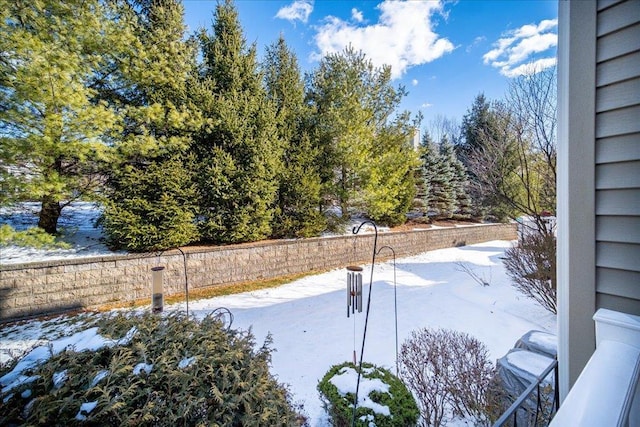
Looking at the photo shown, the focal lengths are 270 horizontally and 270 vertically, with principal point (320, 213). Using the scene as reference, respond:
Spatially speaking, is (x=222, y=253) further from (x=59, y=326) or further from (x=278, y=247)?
(x=59, y=326)

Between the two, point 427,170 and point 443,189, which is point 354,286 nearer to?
point 427,170

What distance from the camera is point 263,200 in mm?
7371

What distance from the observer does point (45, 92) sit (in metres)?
3.90

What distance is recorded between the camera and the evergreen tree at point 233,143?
6777 mm

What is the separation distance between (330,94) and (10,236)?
328 inches

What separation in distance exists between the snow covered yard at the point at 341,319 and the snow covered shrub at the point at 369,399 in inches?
18.6

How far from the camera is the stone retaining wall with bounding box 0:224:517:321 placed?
4496 mm

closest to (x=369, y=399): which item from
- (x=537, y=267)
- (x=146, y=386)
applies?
(x=146, y=386)

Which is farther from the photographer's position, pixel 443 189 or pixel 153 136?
pixel 443 189

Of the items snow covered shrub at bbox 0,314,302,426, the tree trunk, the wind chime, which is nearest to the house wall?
snow covered shrub at bbox 0,314,302,426

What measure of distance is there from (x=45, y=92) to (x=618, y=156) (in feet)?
20.1

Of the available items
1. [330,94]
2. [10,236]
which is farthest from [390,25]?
[10,236]

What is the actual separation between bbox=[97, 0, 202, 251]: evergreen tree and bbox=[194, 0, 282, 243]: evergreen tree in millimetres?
435

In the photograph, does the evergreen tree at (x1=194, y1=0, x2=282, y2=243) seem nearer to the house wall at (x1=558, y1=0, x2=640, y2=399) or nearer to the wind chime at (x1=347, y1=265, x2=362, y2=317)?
the wind chime at (x1=347, y1=265, x2=362, y2=317)
